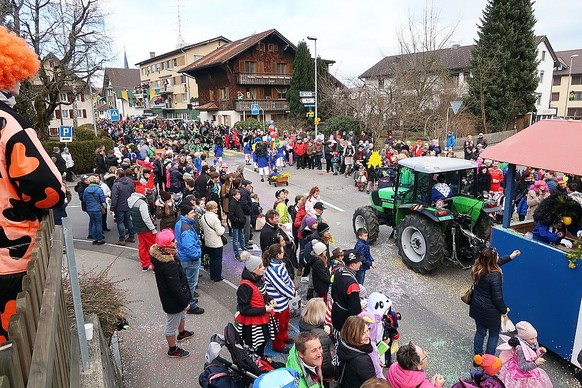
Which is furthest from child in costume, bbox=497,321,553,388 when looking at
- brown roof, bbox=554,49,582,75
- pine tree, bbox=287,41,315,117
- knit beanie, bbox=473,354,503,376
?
brown roof, bbox=554,49,582,75

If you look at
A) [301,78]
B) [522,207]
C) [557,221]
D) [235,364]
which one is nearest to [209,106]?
[301,78]

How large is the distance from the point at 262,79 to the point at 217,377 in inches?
1693

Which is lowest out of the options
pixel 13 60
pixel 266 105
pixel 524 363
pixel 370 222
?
pixel 524 363

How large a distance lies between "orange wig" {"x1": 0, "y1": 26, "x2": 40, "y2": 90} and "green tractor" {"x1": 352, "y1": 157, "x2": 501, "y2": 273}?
6465mm

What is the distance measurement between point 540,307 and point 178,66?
199ft

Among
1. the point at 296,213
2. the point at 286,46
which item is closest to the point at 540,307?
the point at 296,213

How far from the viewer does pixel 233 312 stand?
6.57 m

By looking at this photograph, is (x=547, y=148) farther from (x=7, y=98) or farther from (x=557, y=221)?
(x=7, y=98)

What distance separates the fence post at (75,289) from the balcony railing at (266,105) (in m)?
40.4

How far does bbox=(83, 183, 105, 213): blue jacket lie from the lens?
30.8 ft

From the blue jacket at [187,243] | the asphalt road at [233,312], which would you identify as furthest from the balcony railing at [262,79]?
the blue jacket at [187,243]

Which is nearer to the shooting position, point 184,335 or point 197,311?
point 184,335

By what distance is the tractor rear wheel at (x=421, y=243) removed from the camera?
7332mm

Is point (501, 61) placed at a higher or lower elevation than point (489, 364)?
higher
